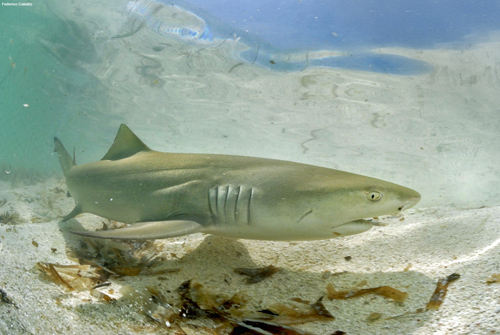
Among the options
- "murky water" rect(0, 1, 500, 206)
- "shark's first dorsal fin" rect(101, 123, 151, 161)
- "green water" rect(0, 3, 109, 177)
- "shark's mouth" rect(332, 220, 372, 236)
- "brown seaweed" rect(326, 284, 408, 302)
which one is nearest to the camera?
"brown seaweed" rect(326, 284, 408, 302)

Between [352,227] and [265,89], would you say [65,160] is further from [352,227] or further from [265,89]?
[265,89]

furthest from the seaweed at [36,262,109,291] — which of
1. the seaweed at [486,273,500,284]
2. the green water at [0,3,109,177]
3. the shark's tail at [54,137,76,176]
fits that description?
the green water at [0,3,109,177]

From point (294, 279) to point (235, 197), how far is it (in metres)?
0.95

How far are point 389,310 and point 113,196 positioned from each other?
331 cm

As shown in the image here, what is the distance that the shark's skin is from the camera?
264 cm

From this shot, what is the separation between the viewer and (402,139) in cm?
1594

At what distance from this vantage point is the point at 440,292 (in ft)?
6.91

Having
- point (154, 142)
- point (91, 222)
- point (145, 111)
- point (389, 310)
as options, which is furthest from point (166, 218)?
point (154, 142)

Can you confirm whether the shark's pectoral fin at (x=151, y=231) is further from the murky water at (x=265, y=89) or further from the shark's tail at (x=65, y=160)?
the murky water at (x=265, y=89)

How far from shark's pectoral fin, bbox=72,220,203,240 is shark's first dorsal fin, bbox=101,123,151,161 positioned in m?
1.74

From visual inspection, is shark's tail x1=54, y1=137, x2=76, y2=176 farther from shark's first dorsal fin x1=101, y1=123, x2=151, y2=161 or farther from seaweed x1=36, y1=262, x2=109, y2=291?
seaweed x1=36, y1=262, x2=109, y2=291

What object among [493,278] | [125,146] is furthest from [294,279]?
[125,146]

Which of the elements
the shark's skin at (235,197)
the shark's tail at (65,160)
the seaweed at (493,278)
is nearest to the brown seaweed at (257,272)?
the shark's skin at (235,197)

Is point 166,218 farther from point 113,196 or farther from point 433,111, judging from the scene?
point 433,111
